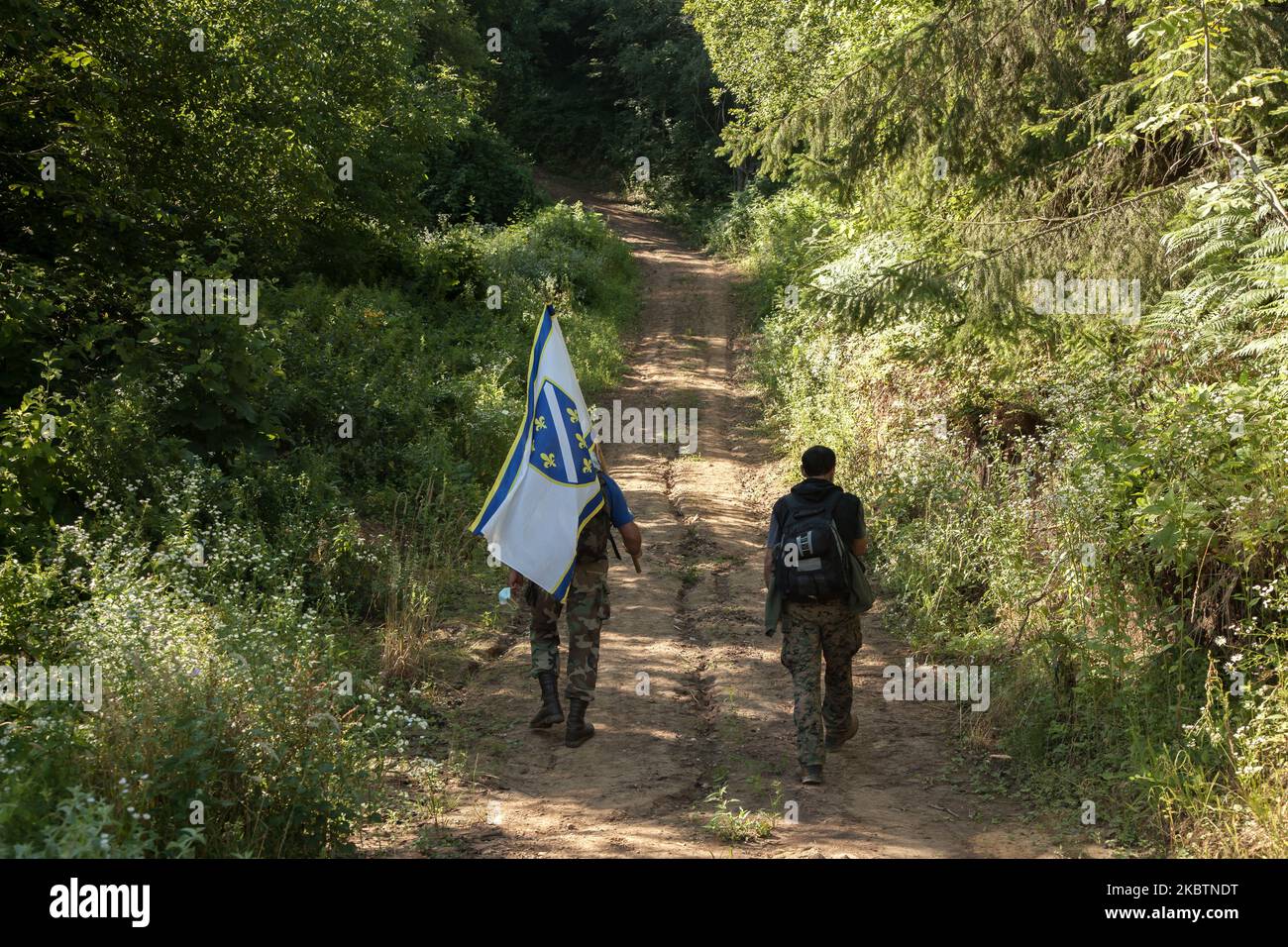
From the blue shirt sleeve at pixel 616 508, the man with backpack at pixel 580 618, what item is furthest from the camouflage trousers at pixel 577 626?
the blue shirt sleeve at pixel 616 508

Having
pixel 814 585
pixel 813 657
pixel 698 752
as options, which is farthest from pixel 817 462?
pixel 698 752

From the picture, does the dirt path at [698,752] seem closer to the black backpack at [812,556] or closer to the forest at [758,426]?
the forest at [758,426]

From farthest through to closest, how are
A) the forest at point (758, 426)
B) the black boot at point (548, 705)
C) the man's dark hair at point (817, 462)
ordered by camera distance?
the black boot at point (548, 705) < the man's dark hair at point (817, 462) < the forest at point (758, 426)

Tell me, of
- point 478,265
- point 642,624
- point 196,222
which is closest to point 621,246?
point 478,265

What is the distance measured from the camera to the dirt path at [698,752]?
5.59 metres

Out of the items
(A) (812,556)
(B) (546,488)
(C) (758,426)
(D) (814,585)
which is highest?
(C) (758,426)

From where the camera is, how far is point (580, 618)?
22.9 ft

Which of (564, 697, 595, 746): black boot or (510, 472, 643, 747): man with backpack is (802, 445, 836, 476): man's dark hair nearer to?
(510, 472, 643, 747): man with backpack

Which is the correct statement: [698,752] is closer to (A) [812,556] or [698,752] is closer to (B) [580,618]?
(B) [580,618]

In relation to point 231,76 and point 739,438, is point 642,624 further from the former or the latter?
point 231,76

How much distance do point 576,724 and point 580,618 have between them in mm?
696

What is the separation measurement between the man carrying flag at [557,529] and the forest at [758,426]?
0.86 m
